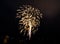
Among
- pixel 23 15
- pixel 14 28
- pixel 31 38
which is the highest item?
pixel 23 15

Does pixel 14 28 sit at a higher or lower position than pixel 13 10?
lower

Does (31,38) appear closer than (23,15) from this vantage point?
No

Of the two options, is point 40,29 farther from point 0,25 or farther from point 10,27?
point 0,25

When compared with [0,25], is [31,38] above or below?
below

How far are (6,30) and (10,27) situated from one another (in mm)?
603

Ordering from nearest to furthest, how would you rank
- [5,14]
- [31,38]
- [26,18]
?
[26,18], [31,38], [5,14]

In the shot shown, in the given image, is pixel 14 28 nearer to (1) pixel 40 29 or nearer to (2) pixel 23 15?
(1) pixel 40 29

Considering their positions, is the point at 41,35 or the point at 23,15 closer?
the point at 23,15

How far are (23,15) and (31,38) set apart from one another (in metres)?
4.67

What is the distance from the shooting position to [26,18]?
13164 millimetres

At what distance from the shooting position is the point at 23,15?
44.3ft

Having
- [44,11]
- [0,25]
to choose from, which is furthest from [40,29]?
[0,25]

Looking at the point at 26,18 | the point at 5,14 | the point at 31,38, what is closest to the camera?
the point at 26,18

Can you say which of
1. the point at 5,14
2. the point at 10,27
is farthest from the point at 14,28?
the point at 5,14
